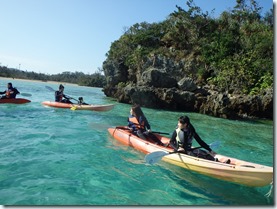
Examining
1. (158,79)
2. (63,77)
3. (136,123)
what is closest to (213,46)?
(158,79)

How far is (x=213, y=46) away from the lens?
2391 cm

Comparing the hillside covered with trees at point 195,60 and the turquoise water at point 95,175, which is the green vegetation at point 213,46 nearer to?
the hillside covered with trees at point 195,60

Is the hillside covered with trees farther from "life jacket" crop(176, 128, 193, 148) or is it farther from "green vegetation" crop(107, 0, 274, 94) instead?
"life jacket" crop(176, 128, 193, 148)

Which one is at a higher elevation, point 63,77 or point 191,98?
point 63,77

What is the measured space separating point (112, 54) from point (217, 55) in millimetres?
11007

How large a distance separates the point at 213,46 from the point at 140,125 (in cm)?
1774

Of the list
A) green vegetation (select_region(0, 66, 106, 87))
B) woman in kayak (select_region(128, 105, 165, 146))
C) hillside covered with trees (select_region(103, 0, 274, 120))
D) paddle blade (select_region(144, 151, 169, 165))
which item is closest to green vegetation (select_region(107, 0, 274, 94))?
hillside covered with trees (select_region(103, 0, 274, 120))

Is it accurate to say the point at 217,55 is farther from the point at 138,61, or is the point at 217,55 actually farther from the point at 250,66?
the point at 138,61

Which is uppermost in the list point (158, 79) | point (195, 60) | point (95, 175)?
point (195, 60)

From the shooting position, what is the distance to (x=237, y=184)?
17.2ft

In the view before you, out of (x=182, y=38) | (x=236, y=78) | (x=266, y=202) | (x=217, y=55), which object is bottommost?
(x=266, y=202)

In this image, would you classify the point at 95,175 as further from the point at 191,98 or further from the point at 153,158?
the point at 191,98

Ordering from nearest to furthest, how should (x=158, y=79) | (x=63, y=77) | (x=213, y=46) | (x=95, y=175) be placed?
(x=95, y=175) < (x=158, y=79) < (x=213, y=46) < (x=63, y=77)

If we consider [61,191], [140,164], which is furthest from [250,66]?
[61,191]
